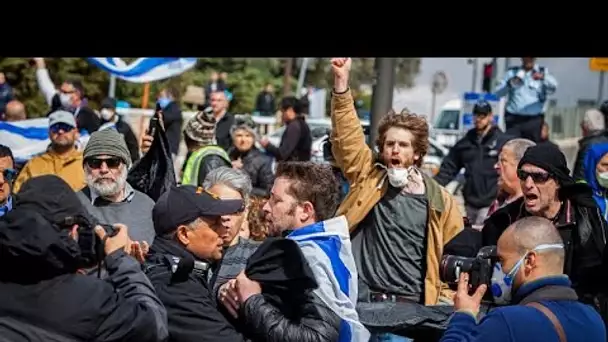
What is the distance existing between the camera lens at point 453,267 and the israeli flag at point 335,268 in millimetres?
395

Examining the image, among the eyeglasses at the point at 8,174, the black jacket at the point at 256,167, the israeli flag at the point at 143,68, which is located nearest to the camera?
the eyeglasses at the point at 8,174

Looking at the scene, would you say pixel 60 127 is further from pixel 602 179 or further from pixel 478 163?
pixel 478 163

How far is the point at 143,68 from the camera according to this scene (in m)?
12.9

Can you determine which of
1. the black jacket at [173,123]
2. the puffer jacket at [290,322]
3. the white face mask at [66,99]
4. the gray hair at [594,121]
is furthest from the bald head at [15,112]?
the puffer jacket at [290,322]

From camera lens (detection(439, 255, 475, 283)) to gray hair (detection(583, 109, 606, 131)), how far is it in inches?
247

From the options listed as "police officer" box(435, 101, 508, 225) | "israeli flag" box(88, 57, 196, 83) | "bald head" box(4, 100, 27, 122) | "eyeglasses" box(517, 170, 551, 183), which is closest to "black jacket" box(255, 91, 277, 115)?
"israeli flag" box(88, 57, 196, 83)

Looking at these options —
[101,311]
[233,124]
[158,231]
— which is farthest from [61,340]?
[233,124]

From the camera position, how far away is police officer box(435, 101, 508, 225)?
9625mm

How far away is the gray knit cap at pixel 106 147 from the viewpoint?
5852 mm

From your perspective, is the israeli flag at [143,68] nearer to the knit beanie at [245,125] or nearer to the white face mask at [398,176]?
the knit beanie at [245,125]

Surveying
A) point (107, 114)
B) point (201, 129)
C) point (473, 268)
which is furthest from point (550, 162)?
point (107, 114)
